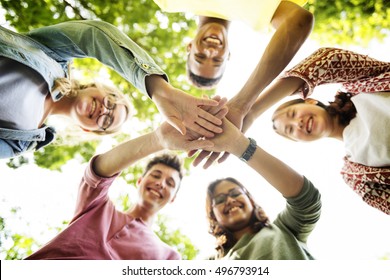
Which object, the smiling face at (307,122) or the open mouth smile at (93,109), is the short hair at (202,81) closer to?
the smiling face at (307,122)

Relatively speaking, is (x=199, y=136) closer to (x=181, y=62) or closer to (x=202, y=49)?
(x=202, y=49)

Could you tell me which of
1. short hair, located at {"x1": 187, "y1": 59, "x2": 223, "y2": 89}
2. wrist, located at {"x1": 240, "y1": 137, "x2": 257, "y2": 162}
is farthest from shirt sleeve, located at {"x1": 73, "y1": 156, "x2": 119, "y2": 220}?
short hair, located at {"x1": 187, "y1": 59, "x2": 223, "y2": 89}

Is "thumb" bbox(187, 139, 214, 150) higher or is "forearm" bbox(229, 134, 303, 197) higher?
"forearm" bbox(229, 134, 303, 197)

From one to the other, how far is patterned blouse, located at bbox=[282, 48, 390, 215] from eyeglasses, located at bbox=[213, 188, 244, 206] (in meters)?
0.50

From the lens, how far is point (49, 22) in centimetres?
149

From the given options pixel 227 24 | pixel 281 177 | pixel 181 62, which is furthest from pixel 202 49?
pixel 281 177

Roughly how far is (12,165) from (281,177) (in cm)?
122

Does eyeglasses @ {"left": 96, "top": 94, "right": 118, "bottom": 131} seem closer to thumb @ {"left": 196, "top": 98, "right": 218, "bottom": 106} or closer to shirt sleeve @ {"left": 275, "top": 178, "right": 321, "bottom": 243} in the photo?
thumb @ {"left": 196, "top": 98, "right": 218, "bottom": 106}

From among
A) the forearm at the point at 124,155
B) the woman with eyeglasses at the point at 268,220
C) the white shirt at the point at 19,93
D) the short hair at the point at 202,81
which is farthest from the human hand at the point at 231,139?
the white shirt at the point at 19,93

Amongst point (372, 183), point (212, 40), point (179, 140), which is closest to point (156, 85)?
point (179, 140)

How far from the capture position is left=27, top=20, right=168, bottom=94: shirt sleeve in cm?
100

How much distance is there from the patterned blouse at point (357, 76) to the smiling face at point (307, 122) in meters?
0.19

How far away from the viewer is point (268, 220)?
137cm

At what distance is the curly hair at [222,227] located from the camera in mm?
1352
